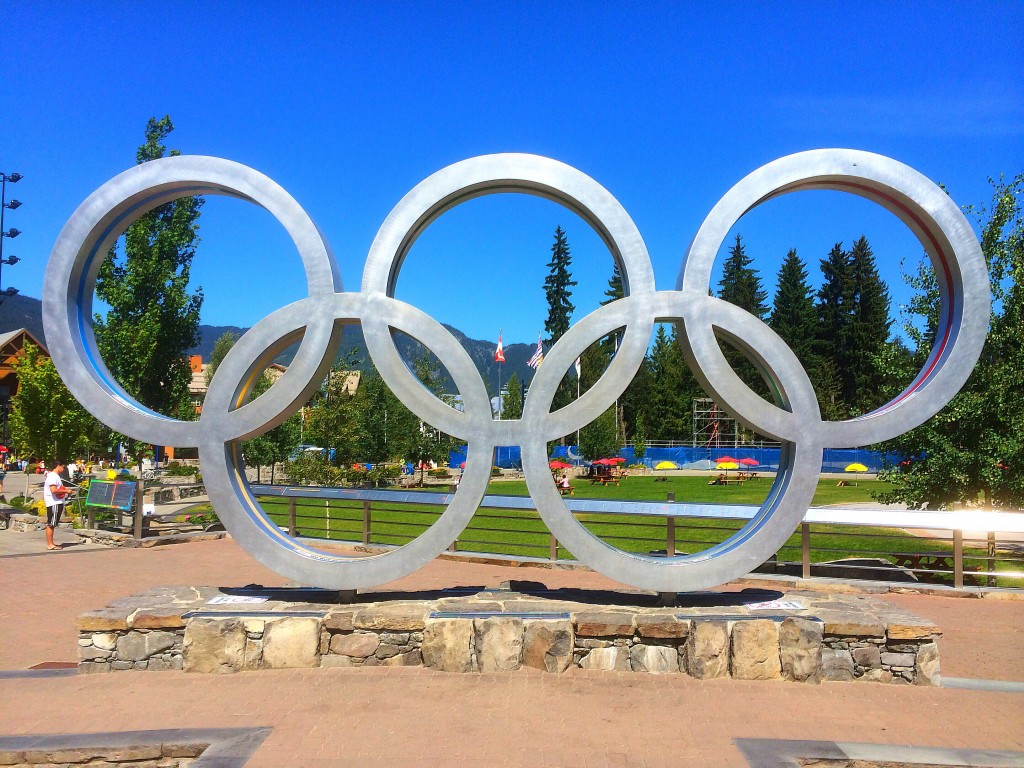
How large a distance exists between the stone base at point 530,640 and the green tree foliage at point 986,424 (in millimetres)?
5892

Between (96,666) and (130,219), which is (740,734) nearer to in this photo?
(96,666)

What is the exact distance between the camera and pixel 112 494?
53.5 ft

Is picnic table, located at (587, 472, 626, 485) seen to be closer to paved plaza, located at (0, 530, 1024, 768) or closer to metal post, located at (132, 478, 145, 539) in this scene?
metal post, located at (132, 478, 145, 539)

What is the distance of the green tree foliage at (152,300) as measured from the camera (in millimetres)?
24609

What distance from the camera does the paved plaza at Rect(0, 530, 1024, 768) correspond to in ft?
18.5

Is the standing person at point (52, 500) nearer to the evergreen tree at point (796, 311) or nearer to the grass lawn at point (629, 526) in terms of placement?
the grass lawn at point (629, 526)

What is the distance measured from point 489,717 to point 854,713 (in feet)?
10.5

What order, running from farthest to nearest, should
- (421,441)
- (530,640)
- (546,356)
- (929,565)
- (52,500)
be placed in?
(421,441) → (52,500) → (929,565) → (546,356) → (530,640)

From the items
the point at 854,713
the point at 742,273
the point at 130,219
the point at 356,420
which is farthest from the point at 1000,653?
the point at 742,273

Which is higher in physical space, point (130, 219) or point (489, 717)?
point (130, 219)

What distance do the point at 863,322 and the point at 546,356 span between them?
53.2 m

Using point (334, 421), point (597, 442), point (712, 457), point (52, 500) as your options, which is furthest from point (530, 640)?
point (712, 457)

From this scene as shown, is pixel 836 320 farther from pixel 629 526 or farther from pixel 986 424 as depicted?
pixel 986 424

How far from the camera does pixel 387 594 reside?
8688 millimetres
